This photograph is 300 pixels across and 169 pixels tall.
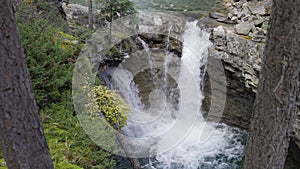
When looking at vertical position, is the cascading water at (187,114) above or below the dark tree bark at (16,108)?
below

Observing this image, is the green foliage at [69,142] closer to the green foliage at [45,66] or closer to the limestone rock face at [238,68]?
the green foliage at [45,66]

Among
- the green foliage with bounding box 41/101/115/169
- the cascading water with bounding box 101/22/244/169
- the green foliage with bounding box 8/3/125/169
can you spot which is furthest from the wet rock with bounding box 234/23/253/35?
the green foliage with bounding box 41/101/115/169

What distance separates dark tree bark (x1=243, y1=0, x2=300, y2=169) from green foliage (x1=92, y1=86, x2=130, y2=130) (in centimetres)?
322

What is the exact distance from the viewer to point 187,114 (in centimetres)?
956

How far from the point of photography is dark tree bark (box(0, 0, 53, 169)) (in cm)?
223

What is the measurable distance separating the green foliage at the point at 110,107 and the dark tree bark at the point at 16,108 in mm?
2854

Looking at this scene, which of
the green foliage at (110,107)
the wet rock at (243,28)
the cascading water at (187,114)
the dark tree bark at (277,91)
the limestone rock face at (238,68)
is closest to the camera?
the dark tree bark at (277,91)

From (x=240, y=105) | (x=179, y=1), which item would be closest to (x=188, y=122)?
(x=240, y=105)

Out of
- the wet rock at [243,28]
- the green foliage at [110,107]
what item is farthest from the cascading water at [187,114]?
the green foliage at [110,107]

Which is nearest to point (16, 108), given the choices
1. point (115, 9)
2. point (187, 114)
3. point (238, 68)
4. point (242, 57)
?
point (115, 9)

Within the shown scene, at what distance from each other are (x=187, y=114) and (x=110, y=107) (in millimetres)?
4502

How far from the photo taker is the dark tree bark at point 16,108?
223 cm

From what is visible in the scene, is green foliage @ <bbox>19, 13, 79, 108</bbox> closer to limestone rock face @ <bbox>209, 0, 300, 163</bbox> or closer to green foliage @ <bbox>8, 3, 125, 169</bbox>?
green foliage @ <bbox>8, 3, 125, 169</bbox>

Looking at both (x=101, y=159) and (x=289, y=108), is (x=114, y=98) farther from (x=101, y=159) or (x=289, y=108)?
(x=289, y=108)
